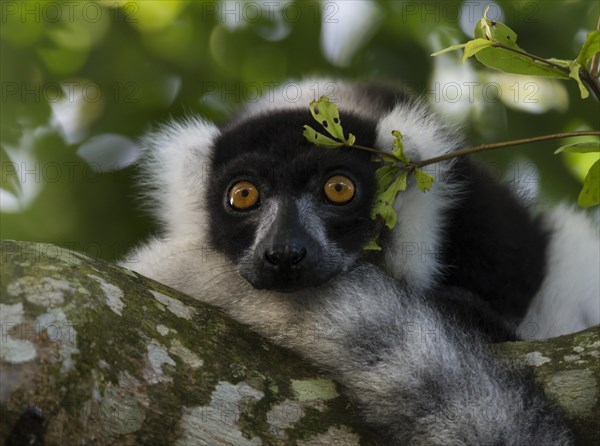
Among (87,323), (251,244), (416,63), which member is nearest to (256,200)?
(251,244)

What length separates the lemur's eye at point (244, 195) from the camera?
13.1 feet

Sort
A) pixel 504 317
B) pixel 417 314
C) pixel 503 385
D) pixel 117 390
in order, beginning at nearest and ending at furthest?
pixel 117 390 < pixel 503 385 < pixel 417 314 < pixel 504 317

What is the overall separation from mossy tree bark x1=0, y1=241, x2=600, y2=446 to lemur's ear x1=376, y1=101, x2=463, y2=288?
1.11m

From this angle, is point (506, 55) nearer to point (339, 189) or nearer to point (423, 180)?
point (423, 180)

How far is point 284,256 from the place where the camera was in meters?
3.45

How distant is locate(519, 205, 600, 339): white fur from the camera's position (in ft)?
13.6

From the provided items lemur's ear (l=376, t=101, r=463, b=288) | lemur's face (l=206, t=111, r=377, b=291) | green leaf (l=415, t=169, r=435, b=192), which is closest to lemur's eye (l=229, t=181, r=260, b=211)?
lemur's face (l=206, t=111, r=377, b=291)

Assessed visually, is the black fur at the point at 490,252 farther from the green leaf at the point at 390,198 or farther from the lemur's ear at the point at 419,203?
the green leaf at the point at 390,198

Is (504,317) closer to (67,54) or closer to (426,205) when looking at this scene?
(426,205)

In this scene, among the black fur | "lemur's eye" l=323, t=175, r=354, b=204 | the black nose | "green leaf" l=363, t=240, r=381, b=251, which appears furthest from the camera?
the black fur

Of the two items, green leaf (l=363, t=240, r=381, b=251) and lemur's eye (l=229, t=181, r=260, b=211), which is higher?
lemur's eye (l=229, t=181, r=260, b=211)

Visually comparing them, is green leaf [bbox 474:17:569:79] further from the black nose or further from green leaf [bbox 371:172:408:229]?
the black nose

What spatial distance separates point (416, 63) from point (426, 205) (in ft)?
7.42

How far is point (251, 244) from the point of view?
3.95m
